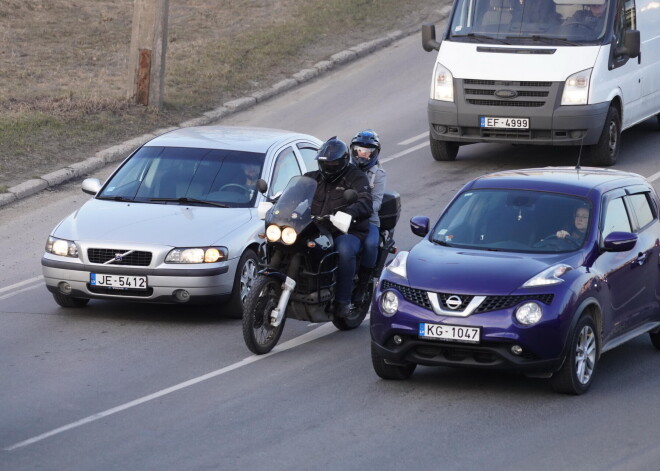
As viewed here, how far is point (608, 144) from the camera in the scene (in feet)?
63.3

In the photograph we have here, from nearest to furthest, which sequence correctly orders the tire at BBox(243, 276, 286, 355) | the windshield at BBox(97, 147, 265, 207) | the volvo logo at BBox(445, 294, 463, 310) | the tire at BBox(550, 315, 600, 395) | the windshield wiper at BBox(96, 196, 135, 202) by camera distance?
the volvo logo at BBox(445, 294, 463, 310), the tire at BBox(550, 315, 600, 395), the tire at BBox(243, 276, 286, 355), the windshield at BBox(97, 147, 265, 207), the windshield wiper at BBox(96, 196, 135, 202)

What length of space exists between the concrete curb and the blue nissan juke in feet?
28.4

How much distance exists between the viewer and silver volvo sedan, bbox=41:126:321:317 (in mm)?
12586

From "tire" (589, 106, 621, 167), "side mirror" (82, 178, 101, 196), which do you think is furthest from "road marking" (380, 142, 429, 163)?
"side mirror" (82, 178, 101, 196)

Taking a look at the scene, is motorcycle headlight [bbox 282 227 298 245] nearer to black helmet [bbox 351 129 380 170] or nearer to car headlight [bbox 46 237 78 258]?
black helmet [bbox 351 129 380 170]

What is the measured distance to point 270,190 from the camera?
44.9ft

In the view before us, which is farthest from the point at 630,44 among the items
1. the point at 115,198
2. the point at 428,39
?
the point at 115,198

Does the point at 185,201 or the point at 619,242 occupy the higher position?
the point at 619,242

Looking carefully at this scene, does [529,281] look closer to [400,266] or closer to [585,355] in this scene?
[585,355]

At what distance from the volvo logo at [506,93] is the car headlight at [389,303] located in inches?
350

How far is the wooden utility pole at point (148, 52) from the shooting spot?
72.7 feet

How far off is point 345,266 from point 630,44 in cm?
833

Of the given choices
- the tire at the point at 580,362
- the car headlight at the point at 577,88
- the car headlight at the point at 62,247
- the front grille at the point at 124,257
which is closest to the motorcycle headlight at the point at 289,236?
the front grille at the point at 124,257

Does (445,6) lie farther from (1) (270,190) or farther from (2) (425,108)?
(1) (270,190)
